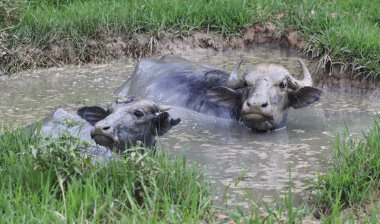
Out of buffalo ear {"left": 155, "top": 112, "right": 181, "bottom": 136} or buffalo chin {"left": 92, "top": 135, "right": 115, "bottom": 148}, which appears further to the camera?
buffalo ear {"left": 155, "top": 112, "right": 181, "bottom": 136}

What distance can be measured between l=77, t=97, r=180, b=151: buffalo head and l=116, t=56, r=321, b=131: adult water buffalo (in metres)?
1.26

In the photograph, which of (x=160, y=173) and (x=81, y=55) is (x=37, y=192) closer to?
(x=160, y=173)

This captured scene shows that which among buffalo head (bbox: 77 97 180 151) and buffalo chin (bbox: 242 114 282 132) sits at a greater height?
buffalo head (bbox: 77 97 180 151)

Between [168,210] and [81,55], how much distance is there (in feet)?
20.5

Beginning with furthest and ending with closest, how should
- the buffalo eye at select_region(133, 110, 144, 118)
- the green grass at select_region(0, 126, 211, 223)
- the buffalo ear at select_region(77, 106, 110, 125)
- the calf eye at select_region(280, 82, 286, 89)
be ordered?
the calf eye at select_region(280, 82, 286, 89) → the buffalo ear at select_region(77, 106, 110, 125) → the buffalo eye at select_region(133, 110, 144, 118) → the green grass at select_region(0, 126, 211, 223)

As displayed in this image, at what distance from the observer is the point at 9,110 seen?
7938 mm

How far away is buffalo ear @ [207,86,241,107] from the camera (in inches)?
309

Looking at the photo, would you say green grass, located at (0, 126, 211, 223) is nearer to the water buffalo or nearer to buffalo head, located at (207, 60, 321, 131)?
the water buffalo

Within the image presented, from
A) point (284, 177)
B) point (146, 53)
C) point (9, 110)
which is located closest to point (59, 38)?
point (146, 53)

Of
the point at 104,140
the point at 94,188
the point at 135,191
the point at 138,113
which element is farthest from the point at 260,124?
the point at 94,188

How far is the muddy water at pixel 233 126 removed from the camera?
564cm

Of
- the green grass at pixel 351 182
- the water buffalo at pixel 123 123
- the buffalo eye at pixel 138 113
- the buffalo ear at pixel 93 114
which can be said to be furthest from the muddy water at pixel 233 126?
the buffalo ear at pixel 93 114

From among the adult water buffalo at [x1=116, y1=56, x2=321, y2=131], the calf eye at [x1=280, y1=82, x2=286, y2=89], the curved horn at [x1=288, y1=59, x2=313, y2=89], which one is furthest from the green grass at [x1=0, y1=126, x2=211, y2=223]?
the curved horn at [x1=288, y1=59, x2=313, y2=89]

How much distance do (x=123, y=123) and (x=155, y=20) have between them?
15.3ft
